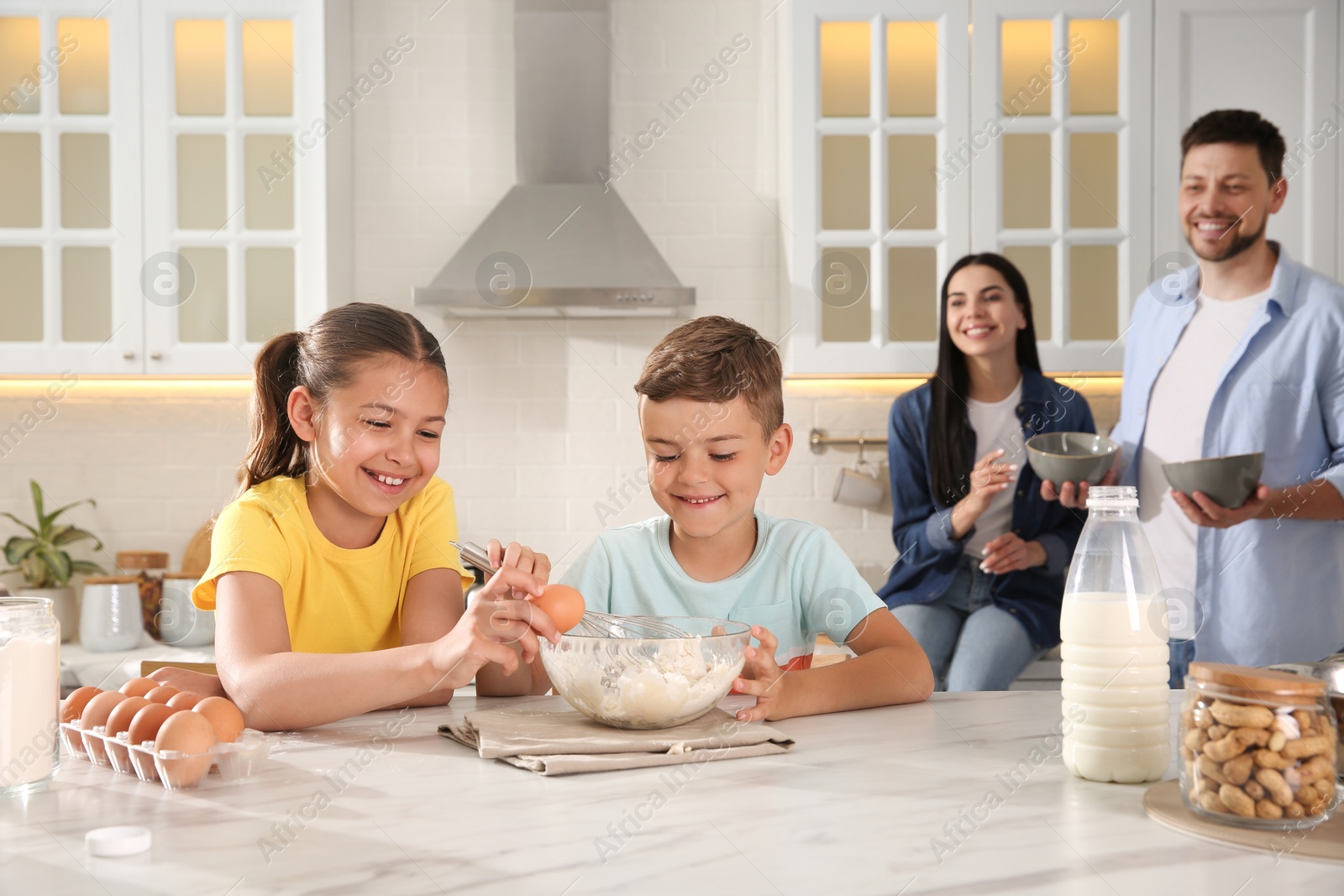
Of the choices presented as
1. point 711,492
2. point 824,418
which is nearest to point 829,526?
point 824,418

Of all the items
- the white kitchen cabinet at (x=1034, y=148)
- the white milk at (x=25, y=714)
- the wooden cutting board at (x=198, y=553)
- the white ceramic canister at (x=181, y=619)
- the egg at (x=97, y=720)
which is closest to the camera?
the white milk at (x=25, y=714)

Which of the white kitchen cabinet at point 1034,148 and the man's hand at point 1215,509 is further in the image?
the white kitchen cabinet at point 1034,148

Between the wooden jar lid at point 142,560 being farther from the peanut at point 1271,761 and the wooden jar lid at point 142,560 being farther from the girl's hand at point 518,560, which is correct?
the peanut at point 1271,761

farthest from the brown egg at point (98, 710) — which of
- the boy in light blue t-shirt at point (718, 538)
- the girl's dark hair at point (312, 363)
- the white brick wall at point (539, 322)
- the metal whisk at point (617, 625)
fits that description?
the white brick wall at point (539, 322)

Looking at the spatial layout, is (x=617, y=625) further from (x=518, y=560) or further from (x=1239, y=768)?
(x=1239, y=768)

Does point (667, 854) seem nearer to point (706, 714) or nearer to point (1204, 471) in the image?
point (706, 714)

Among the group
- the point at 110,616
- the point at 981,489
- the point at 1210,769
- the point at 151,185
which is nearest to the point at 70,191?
the point at 151,185

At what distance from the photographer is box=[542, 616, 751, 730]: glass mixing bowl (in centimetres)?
99

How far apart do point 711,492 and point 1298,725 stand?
788 mm

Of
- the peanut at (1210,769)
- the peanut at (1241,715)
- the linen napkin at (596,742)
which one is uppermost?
the peanut at (1241,715)

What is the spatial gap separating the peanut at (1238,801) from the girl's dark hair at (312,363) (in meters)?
1.03

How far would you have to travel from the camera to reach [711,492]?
140cm

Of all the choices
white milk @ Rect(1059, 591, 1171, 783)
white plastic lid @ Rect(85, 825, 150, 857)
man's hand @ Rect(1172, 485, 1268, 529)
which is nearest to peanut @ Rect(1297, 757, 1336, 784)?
white milk @ Rect(1059, 591, 1171, 783)

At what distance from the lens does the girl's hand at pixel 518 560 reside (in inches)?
40.8
